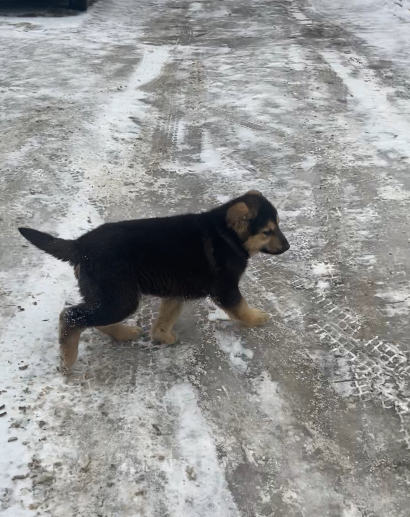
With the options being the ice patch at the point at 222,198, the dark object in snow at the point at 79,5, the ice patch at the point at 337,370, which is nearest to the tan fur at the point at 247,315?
the ice patch at the point at 337,370

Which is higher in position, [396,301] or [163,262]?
[163,262]

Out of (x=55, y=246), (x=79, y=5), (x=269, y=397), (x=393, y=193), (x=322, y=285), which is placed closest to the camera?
(x=269, y=397)

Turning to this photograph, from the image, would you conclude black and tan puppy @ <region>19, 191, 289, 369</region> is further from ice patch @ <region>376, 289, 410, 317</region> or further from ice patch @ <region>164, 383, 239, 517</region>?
ice patch @ <region>376, 289, 410, 317</region>

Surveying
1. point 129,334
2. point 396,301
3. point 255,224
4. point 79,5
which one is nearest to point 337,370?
point 396,301

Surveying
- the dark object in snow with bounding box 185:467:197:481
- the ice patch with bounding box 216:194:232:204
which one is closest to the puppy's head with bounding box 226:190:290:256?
the dark object in snow with bounding box 185:467:197:481

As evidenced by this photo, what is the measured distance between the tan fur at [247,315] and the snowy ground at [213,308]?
14cm

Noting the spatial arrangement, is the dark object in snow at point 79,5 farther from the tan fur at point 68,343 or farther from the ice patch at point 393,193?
the tan fur at point 68,343

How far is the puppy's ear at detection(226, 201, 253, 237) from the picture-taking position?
4.60 m

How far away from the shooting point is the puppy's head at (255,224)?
4625mm

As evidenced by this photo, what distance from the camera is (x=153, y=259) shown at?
14.2ft

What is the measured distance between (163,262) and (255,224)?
84 cm

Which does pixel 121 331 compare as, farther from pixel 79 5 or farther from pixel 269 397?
pixel 79 5

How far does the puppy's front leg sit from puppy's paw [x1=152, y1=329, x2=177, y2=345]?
46 centimetres

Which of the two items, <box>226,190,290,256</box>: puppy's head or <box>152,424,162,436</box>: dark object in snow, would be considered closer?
<box>152,424,162,436</box>: dark object in snow
